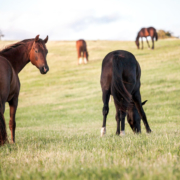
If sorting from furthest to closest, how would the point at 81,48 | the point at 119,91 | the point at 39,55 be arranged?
1. the point at 81,48
2. the point at 39,55
3. the point at 119,91

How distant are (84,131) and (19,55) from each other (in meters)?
4.57

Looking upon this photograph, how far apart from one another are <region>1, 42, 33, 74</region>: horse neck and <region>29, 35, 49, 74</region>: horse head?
19 centimetres

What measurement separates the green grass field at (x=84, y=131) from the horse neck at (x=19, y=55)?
0.39 meters

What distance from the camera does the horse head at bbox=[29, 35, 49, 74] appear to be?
6.63 metres

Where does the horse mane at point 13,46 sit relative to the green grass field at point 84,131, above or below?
above

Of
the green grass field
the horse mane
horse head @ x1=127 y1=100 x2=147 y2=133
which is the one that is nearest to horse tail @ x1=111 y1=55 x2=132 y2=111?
the green grass field

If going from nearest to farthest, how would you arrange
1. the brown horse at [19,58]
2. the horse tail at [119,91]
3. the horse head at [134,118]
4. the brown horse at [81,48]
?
the brown horse at [19,58] < the horse tail at [119,91] < the horse head at [134,118] < the brown horse at [81,48]

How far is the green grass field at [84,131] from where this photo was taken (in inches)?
110

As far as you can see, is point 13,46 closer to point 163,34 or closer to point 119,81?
point 119,81

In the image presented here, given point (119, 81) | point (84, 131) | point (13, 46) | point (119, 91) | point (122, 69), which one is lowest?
point (84, 131)

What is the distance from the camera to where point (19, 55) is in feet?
22.5

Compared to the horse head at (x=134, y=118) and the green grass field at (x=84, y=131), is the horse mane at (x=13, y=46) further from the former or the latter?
the horse head at (x=134, y=118)

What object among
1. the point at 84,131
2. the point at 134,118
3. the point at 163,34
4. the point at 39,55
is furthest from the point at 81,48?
the point at 163,34

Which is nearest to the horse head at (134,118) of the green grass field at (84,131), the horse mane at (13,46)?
the green grass field at (84,131)
